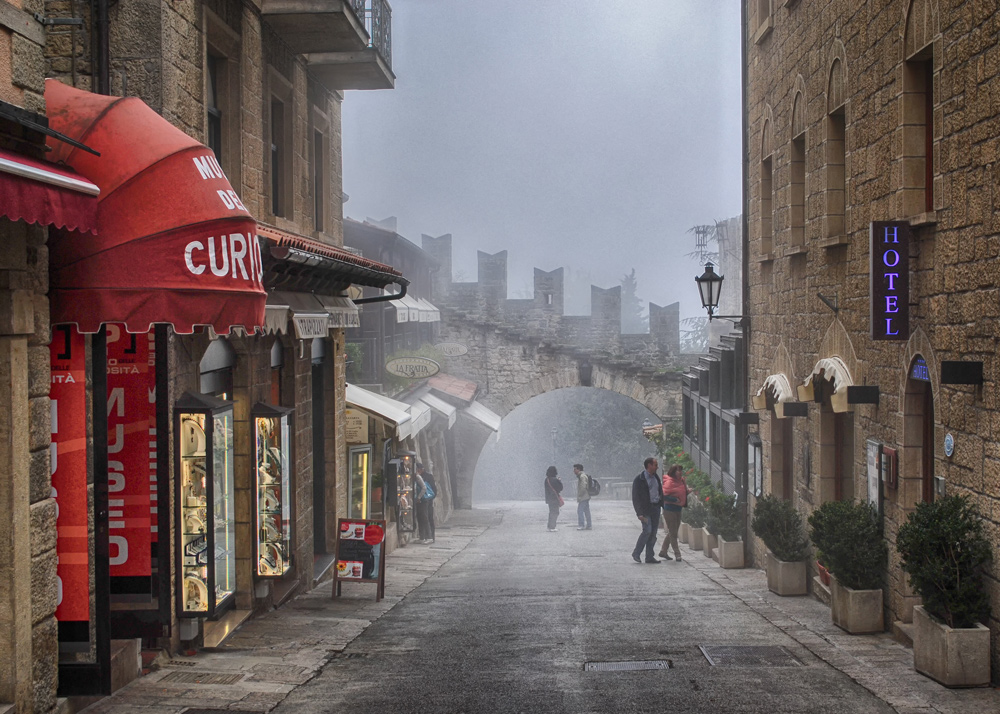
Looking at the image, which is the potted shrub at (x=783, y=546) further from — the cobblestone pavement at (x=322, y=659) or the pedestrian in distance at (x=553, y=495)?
the pedestrian in distance at (x=553, y=495)

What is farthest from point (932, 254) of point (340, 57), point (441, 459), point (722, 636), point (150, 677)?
point (441, 459)

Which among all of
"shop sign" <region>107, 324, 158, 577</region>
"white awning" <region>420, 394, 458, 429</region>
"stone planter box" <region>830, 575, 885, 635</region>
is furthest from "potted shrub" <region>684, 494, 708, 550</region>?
"shop sign" <region>107, 324, 158, 577</region>

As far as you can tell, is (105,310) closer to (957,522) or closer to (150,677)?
(150,677)

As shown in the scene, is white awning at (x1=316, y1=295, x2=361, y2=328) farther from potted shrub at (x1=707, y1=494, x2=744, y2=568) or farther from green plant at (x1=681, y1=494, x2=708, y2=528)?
green plant at (x1=681, y1=494, x2=708, y2=528)

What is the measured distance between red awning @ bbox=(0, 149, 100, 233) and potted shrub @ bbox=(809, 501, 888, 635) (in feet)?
21.8

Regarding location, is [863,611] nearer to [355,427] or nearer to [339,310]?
[339,310]

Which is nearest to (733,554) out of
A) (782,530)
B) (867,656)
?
(782,530)

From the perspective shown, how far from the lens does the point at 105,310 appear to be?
578 cm

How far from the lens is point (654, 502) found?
15.5 metres

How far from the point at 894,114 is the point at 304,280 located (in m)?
5.95

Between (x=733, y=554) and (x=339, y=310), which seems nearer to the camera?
(x=339, y=310)

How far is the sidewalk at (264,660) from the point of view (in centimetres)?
691

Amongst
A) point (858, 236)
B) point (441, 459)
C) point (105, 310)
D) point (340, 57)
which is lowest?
point (441, 459)

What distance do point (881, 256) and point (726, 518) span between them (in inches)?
302
